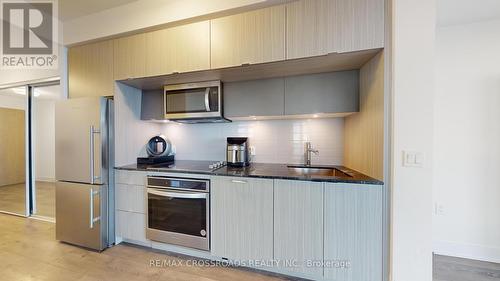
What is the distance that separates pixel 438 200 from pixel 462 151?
1.83 ft

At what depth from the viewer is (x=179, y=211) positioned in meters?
1.99

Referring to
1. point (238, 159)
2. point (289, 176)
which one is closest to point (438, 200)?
point (289, 176)

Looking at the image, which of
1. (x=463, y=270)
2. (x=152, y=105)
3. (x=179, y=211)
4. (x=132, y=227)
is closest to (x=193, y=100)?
(x=152, y=105)

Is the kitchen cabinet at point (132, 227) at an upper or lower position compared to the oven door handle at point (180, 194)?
lower

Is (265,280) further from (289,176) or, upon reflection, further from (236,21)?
(236,21)

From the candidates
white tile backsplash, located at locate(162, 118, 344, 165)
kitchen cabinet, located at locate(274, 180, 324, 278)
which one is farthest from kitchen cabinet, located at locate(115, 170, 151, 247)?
kitchen cabinet, located at locate(274, 180, 324, 278)

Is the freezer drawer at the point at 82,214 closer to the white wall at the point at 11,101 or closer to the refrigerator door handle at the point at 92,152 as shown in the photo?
the refrigerator door handle at the point at 92,152

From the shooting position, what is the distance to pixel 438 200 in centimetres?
213

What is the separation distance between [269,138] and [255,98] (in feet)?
1.75

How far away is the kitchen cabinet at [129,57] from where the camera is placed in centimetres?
212

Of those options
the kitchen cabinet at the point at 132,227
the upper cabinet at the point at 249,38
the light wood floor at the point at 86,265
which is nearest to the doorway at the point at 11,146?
the light wood floor at the point at 86,265

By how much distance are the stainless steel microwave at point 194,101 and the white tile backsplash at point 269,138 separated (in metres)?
0.40

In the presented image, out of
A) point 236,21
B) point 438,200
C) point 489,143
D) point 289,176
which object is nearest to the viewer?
point 289,176

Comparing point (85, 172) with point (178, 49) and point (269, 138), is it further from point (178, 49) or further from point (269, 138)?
point (269, 138)
